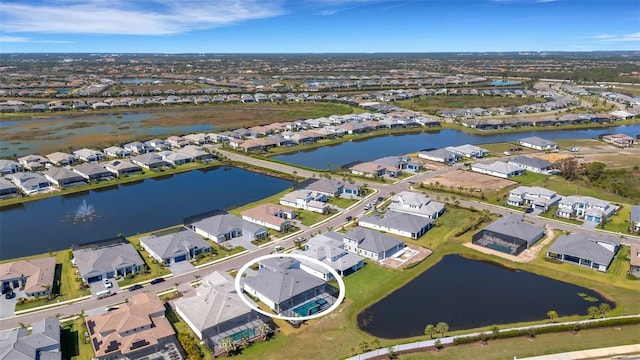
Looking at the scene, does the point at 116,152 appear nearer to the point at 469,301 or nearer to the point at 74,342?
the point at 74,342

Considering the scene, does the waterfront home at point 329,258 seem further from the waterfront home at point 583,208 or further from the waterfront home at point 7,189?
the waterfront home at point 7,189

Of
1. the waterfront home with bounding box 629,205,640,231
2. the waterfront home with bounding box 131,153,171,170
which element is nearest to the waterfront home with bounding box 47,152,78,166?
the waterfront home with bounding box 131,153,171,170

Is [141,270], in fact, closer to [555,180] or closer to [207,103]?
[555,180]

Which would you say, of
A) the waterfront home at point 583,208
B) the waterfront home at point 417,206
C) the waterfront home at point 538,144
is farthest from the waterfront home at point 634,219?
the waterfront home at point 538,144

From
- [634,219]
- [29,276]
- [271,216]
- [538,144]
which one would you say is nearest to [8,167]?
[29,276]

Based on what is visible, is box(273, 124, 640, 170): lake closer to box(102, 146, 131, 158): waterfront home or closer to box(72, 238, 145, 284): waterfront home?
box(102, 146, 131, 158): waterfront home

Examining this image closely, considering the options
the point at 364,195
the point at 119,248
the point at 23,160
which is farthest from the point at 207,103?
the point at 119,248

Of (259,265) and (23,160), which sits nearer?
(259,265)
